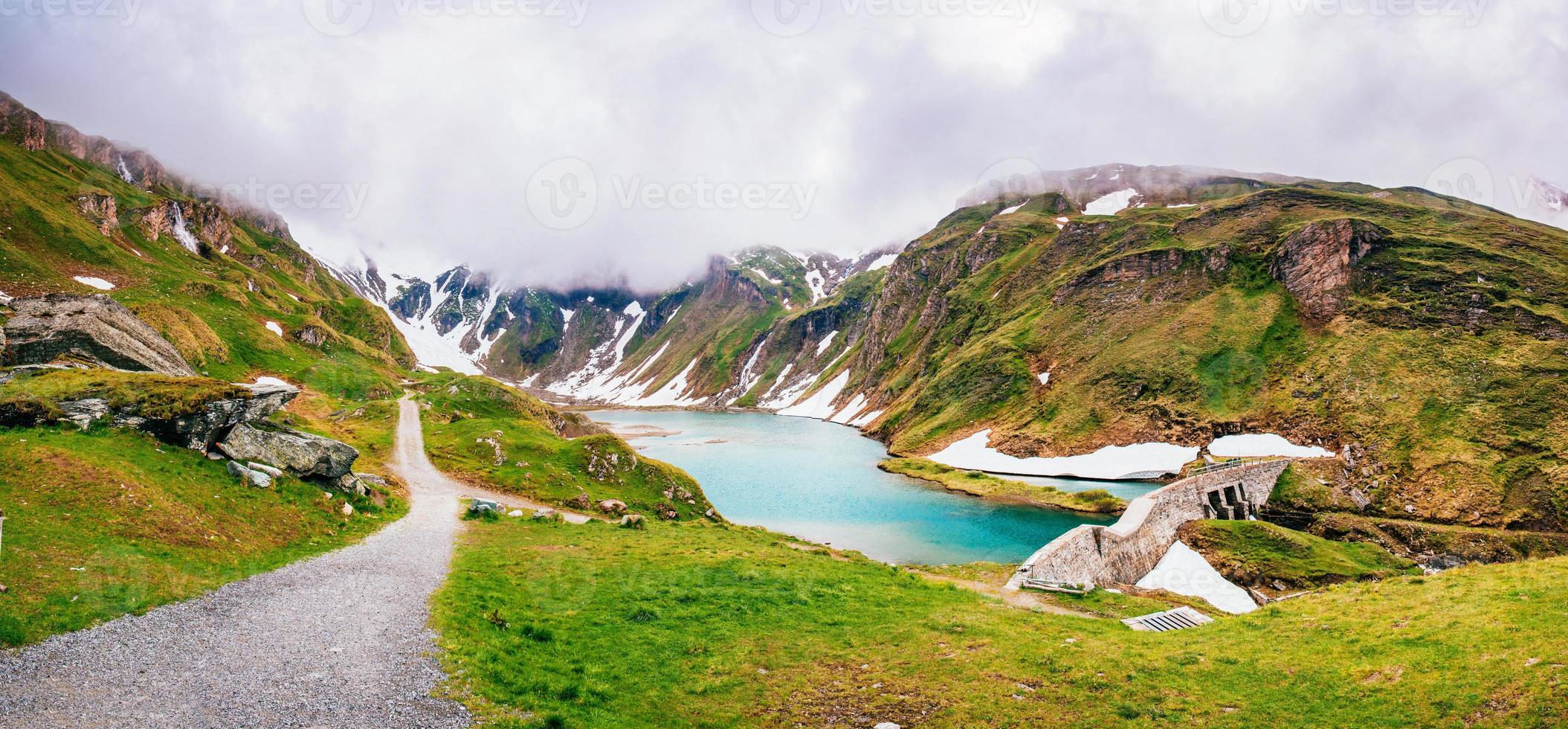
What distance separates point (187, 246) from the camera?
104500 millimetres

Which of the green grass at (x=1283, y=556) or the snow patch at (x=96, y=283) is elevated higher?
the snow patch at (x=96, y=283)

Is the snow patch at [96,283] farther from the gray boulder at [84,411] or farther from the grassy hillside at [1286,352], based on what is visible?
the grassy hillside at [1286,352]

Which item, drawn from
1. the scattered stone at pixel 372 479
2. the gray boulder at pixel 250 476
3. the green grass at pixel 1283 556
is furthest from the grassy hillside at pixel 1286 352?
the gray boulder at pixel 250 476

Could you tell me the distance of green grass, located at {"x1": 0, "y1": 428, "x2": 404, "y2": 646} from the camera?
11461mm

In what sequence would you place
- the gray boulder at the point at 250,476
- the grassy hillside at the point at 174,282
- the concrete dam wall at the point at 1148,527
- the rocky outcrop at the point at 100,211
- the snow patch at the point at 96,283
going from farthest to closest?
the rocky outcrop at the point at 100,211
the snow patch at the point at 96,283
the grassy hillside at the point at 174,282
the concrete dam wall at the point at 1148,527
the gray boulder at the point at 250,476

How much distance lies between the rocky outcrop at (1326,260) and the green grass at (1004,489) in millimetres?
59545

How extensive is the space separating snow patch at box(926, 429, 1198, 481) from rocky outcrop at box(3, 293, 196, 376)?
288 ft

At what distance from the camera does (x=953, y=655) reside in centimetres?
1499

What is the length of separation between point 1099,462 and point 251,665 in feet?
298

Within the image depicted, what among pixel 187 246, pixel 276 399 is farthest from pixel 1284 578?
Result: pixel 187 246

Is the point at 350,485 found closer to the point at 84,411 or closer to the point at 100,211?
the point at 84,411

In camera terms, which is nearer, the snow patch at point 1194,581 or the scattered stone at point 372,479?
the scattered stone at point 372,479

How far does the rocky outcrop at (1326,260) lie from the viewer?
9025 centimetres

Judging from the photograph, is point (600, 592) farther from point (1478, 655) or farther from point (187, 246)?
point (187, 246)
